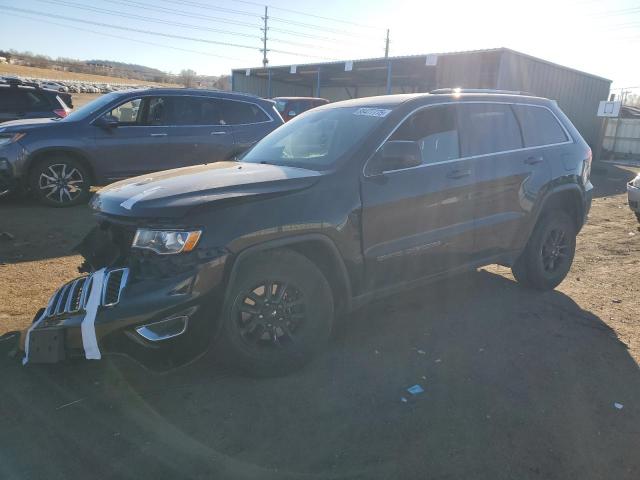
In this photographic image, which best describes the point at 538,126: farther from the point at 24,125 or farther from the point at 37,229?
the point at 24,125

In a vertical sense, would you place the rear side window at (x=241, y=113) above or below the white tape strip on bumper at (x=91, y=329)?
above

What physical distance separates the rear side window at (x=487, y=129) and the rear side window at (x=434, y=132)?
95 millimetres

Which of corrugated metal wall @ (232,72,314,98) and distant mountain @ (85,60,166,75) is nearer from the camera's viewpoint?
corrugated metal wall @ (232,72,314,98)

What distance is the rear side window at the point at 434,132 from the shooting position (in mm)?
3653

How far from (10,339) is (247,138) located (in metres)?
5.23

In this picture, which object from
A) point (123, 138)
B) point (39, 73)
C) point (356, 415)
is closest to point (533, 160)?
point (356, 415)

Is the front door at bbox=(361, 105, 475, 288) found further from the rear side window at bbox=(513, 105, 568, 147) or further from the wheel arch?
the wheel arch

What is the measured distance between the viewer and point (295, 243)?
117 inches

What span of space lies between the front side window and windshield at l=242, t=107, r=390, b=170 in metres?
4.15

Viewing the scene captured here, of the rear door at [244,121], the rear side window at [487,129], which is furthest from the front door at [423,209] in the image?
the rear door at [244,121]

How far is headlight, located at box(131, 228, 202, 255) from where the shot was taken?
8.58 ft

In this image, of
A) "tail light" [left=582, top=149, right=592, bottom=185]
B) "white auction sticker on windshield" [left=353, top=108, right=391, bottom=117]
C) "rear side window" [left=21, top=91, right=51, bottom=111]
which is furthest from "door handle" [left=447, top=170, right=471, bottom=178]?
"rear side window" [left=21, top=91, right=51, bottom=111]

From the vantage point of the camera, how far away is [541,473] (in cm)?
234

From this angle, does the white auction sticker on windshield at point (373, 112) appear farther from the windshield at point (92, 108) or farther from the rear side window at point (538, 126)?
the windshield at point (92, 108)
